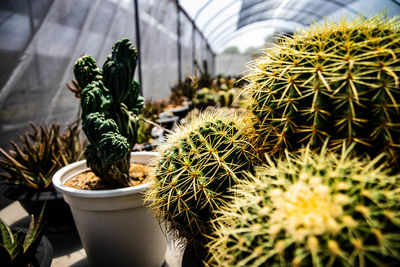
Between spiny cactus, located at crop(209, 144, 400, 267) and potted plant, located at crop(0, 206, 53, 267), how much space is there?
2.49 feet

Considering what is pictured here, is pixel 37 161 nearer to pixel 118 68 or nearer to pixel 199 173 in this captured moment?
pixel 118 68

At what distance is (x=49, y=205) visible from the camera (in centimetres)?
151

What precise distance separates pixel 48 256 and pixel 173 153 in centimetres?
64

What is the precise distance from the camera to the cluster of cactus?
96cm

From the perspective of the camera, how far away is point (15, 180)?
164 cm

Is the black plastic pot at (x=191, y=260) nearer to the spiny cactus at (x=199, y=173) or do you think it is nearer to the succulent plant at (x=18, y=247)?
the spiny cactus at (x=199, y=173)

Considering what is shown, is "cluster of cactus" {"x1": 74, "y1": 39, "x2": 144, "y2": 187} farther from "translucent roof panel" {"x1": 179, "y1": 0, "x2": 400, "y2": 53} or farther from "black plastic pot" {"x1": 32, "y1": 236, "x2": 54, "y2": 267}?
"translucent roof panel" {"x1": 179, "y1": 0, "x2": 400, "y2": 53}

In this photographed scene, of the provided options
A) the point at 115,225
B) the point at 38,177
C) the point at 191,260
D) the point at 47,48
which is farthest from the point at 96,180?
the point at 47,48

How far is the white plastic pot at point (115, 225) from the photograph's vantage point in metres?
1.06

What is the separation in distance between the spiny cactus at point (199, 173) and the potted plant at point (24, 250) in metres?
0.48

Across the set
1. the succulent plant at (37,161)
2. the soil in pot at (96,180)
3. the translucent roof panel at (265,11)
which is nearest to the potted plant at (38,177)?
the succulent plant at (37,161)

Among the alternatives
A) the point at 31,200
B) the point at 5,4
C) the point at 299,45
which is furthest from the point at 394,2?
the point at 31,200

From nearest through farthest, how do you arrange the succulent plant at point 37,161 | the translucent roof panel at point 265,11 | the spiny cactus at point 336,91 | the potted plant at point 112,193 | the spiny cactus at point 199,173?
the spiny cactus at point 336,91 → the spiny cactus at point 199,173 → the potted plant at point 112,193 → the succulent plant at point 37,161 → the translucent roof panel at point 265,11

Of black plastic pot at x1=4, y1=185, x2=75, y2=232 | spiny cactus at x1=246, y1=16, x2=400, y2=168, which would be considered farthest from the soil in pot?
spiny cactus at x1=246, y1=16, x2=400, y2=168
